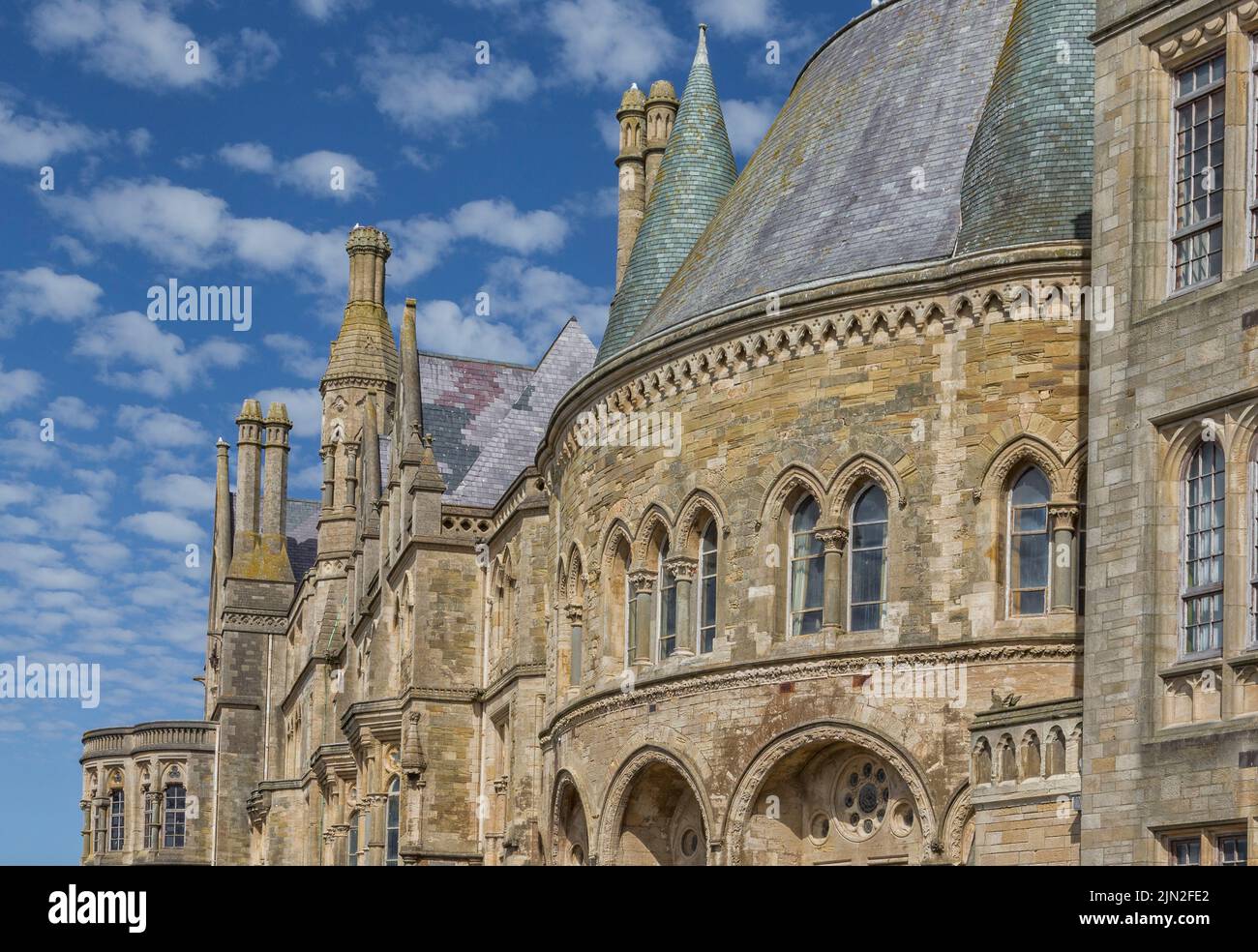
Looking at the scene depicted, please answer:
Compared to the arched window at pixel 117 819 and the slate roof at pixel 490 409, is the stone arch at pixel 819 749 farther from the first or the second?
the arched window at pixel 117 819

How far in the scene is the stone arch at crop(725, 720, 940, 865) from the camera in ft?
91.5

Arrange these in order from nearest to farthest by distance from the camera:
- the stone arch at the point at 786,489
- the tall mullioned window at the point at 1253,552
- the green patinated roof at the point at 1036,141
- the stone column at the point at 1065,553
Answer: the tall mullioned window at the point at 1253,552 → the stone column at the point at 1065,553 → the green patinated roof at the point at 1036,141 → the stone arch at the point at 786,489

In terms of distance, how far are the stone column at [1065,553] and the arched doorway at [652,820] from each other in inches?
263

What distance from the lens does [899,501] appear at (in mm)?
28812

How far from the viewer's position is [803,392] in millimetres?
29922

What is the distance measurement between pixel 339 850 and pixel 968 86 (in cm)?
2835

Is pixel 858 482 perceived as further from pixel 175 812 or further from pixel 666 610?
pixel 175 812

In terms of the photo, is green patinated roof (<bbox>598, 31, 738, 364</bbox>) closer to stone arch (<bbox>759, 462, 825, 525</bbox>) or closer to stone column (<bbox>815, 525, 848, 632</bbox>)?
stone arch (<bbox>759, 462, 825, 525</bbox>)

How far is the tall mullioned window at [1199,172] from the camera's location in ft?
70.5

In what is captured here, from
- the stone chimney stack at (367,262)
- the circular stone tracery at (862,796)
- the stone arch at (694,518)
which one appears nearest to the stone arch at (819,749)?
the circular stone tracery at (862,796)

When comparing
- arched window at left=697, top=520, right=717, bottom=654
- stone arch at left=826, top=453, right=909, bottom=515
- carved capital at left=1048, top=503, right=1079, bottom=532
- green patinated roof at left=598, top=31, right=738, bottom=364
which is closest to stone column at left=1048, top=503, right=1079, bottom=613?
carved capital at left=1048, top=503, right=1079, bottom=532
